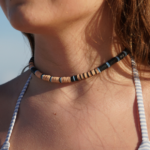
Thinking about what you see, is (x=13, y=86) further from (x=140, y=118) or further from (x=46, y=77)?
(x=140, y=118)

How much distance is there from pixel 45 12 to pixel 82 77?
1.54ft

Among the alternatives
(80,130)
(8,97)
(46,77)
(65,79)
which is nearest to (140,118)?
(80,130)

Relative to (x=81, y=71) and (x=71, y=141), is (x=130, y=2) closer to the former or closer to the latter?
(x=81, y=71)

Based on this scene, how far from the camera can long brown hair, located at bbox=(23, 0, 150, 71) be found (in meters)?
1.34

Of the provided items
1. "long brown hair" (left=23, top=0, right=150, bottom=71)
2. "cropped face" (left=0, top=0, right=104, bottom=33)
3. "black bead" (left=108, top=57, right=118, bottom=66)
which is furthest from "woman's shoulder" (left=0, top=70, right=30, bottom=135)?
"long brown hair" (left=23, top=0, right=150, bottom=71)

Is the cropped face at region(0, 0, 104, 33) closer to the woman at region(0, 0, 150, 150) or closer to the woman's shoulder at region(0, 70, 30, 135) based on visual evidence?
the woman at region(0, 0, 150, 150)

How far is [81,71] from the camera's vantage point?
141 centimetres

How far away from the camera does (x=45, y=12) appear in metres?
1.19

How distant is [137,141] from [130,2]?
34.3 inches

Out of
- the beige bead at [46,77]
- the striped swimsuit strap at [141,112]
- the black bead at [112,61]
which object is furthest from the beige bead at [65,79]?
the striped swimsuit strap at [141,112]

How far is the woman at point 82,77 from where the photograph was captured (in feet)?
3.91

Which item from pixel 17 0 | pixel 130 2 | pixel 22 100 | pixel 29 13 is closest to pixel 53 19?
pixel 29 13

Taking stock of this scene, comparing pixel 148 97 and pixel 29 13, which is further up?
pixel 29 13

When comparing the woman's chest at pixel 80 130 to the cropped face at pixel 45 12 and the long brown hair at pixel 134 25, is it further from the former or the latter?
the cropped face at pixel 45 12
